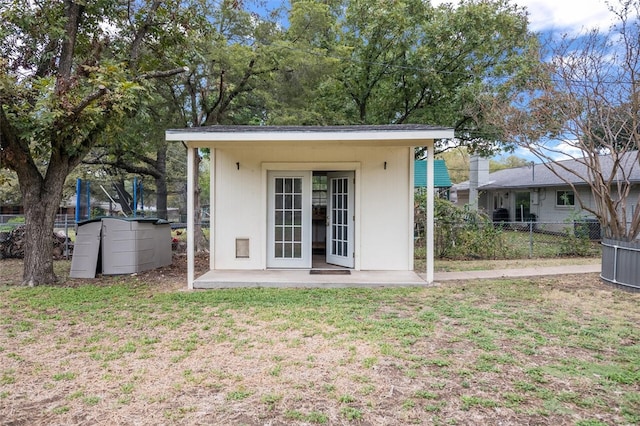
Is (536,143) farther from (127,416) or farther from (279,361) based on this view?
(127,416)

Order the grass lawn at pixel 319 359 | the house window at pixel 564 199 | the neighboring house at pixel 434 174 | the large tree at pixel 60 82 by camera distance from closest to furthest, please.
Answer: the grass lawn at pixel 319 359 < the large tree at pixel 60 82 < the neighboring house at pixel 434 174 < the house window at pixel 564 199

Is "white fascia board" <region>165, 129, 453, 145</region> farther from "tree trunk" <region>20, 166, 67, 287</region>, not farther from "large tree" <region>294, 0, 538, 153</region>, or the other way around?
"large tree" <region>294, 0, 538, 153</region>

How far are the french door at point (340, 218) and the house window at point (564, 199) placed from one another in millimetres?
12516

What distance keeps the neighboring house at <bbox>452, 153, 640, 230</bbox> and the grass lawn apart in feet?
36.7

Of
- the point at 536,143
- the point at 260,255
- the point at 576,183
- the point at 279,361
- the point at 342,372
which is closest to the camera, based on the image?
the point at 342,372

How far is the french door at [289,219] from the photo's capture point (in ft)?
25.8

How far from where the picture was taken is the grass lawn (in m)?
2.74

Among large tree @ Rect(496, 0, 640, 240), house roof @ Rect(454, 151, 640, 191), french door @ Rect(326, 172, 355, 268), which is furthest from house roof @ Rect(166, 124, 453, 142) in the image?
house roof @ Rect(454, 151, 640, 191)

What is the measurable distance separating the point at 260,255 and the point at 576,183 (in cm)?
1403

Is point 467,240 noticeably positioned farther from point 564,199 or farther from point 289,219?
point 564,199

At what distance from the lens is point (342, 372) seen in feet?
10.9

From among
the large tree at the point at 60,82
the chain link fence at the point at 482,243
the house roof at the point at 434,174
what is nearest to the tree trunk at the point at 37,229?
the large tree at the point at 60,82

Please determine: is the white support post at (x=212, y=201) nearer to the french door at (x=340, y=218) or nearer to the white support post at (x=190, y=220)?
the white support post at (x=190, y=220)

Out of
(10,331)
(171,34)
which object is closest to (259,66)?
(171,34)
